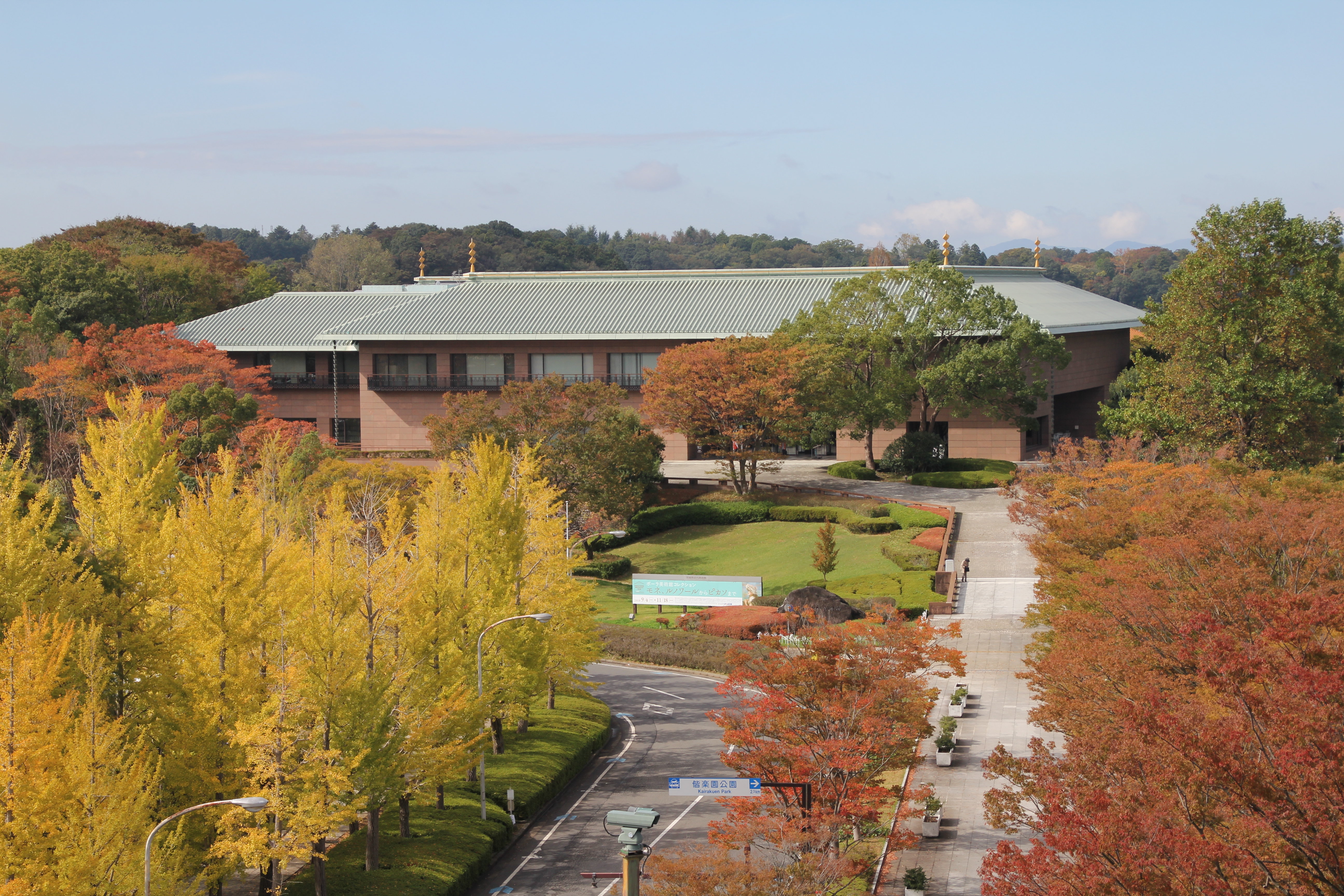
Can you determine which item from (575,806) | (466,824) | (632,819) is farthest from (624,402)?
(632,819)

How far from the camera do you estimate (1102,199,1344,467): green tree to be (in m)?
48.8

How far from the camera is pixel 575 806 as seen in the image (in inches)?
1374

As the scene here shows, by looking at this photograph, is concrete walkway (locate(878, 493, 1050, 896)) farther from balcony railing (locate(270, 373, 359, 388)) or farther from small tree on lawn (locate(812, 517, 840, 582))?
balcony railing (locate(270, 373, 359, 388))

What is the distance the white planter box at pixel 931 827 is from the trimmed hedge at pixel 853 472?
42494 mm

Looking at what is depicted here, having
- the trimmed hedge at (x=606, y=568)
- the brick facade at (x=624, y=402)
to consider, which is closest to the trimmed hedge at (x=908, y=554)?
the trimmed hedge at (x=606, y=568)

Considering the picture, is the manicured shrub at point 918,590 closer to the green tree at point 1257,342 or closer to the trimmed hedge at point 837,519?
the trimmed hedge at point 837,519

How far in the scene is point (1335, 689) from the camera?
17953 mm

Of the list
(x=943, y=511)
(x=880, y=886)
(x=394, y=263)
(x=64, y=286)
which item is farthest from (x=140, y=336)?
(x=394, y=263)

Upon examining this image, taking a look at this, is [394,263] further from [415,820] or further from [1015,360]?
[415,820]

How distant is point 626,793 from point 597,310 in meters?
52.6

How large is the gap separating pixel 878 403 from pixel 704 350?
32.8 ft

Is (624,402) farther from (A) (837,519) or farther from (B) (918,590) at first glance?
(B) (918,590)

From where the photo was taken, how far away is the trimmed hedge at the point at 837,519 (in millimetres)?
60750

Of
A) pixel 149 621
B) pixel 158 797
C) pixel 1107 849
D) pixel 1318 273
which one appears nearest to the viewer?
pixel 1107 849
